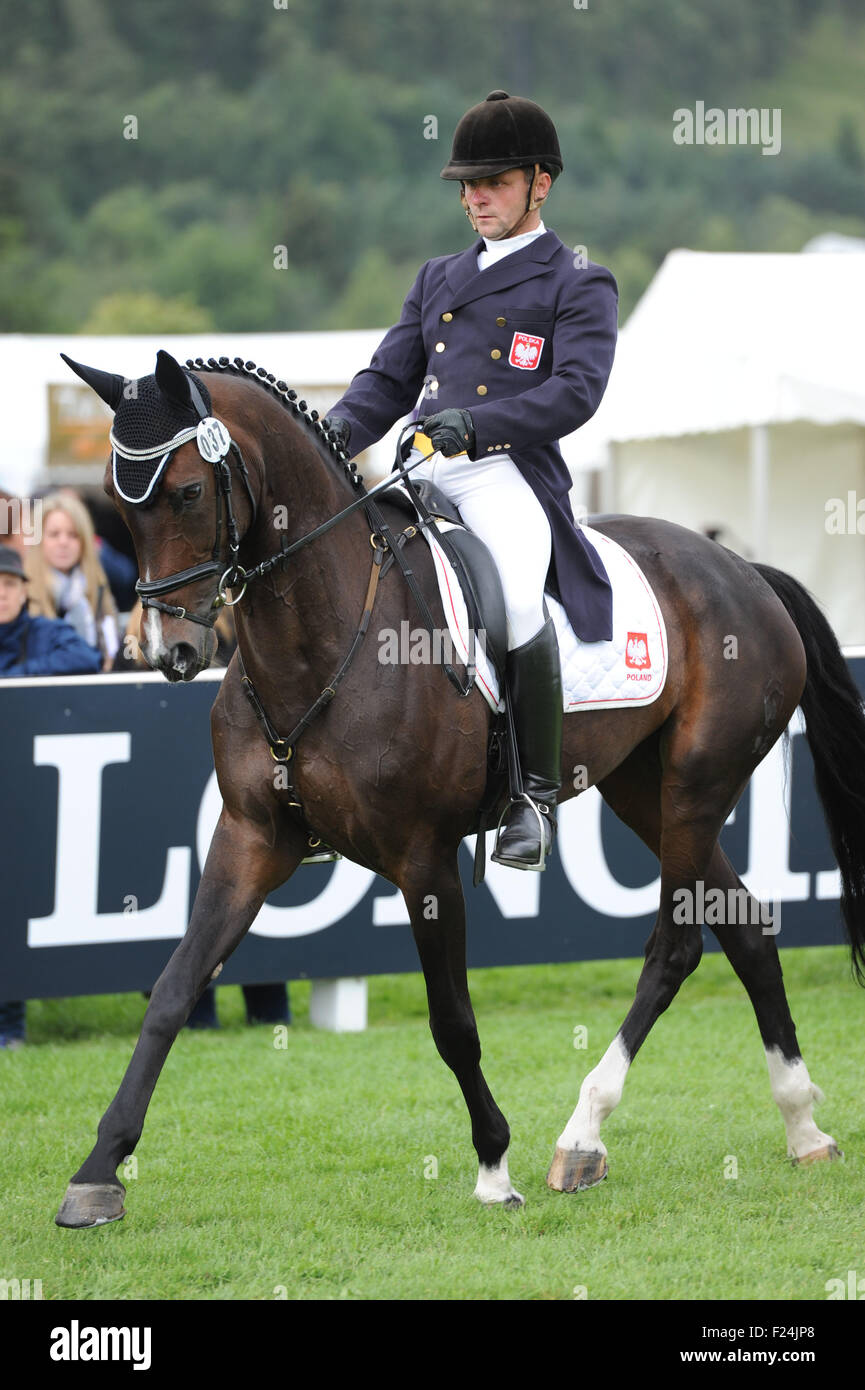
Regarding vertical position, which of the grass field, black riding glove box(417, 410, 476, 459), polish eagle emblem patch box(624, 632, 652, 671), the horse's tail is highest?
black riding glove box(417, 410, 476, 459)

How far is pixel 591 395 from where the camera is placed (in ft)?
15.3

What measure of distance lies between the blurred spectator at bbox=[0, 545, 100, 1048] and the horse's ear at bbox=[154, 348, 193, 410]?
3.73 metres

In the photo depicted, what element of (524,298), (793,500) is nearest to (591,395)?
(524,298)

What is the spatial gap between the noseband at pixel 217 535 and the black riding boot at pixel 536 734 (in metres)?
1.02

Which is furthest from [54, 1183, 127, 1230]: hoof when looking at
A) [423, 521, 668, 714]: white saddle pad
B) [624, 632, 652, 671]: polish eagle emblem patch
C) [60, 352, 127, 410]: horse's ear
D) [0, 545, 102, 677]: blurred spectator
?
[0, 545, 102, 677]: blurred spectator

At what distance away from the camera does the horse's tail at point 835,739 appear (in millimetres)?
5934

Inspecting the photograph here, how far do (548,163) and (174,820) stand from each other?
3445 mm

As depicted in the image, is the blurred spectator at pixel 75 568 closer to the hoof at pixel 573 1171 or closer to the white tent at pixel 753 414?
the hoof at pixel 573 1171

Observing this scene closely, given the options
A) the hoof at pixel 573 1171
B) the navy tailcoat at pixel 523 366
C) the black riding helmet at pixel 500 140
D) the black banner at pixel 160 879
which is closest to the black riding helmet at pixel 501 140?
the black riding helmet at pixel 500 140

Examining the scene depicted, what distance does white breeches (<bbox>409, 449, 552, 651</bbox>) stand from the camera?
4.75 m

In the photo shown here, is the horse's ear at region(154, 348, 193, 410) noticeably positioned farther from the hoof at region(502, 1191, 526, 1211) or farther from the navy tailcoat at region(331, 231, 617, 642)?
the hoof at region(502, 1191, 526, 1211)

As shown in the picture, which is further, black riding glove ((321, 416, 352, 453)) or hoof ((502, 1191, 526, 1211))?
hoof ((502, 1191, 526, 1211))
